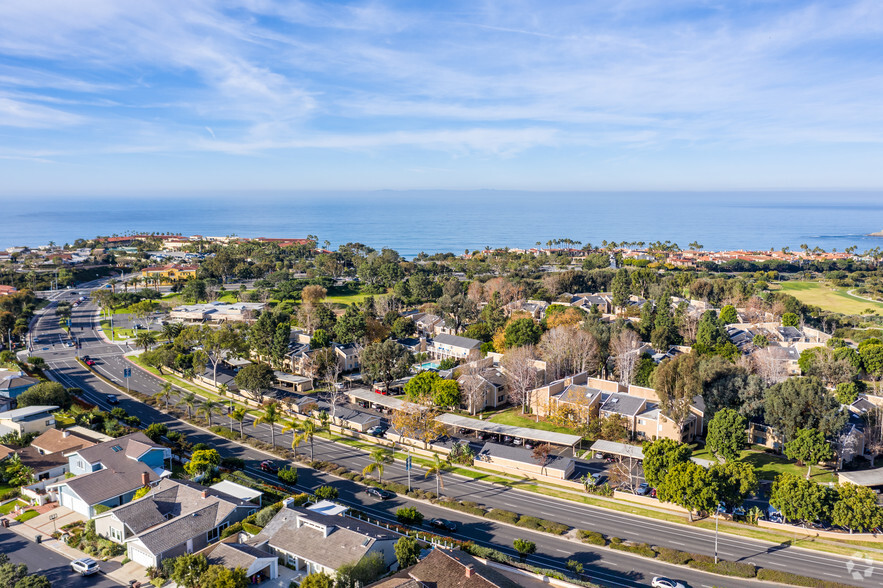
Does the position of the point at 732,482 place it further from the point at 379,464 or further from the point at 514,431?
the point at 379,464

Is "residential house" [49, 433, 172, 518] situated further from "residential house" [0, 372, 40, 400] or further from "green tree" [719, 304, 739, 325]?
"green tree" [719, 304, 739, 325]

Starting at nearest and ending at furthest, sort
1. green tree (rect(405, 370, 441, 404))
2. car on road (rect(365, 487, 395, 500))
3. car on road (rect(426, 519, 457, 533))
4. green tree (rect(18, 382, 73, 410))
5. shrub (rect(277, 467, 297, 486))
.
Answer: car on road (rect(426, 519, 457, 533)), car on road (rect(365, 487, 395, 500)), shrub (rect(277, 467, 297, 486)), green tree (rect(18, 382, 73, 410)), green tree (rect(405, 370, 441, 404))

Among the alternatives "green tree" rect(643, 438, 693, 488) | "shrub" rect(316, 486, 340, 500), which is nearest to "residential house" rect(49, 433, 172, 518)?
"shrub" rect(316, 486, 340, 500)

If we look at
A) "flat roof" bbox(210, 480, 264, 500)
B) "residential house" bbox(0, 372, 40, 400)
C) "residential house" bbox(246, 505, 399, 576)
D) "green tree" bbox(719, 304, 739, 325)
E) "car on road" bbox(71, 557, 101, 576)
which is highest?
"green tree" bbox(719, 304, 739, 325)

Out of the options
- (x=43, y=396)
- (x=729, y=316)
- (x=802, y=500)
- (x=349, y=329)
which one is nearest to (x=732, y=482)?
(x=802, y=500)

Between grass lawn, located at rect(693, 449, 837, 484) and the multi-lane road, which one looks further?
grass lawn, located at rect(693, 449, 837, 484)

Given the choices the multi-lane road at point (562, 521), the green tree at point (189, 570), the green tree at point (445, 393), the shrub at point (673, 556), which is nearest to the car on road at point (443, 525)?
the multi-lane road at point (562, 521)

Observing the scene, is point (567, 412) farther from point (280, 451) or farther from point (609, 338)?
point (280, 451)
